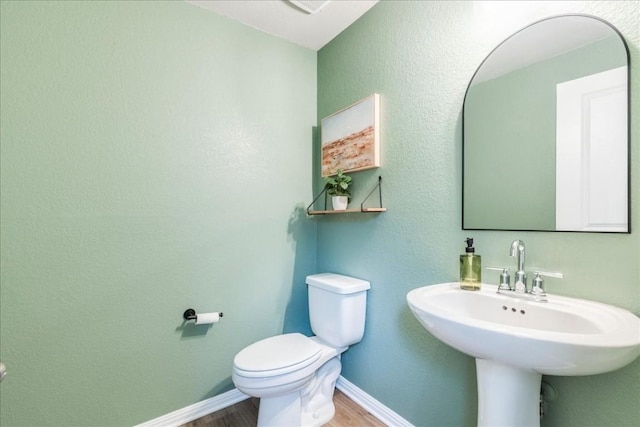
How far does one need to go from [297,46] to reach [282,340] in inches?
75.2

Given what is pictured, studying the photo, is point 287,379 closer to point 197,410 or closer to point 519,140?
point 197,410

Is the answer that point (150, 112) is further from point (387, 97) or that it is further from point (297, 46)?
point (387, 97)

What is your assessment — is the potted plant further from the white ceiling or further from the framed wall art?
the white ceiling

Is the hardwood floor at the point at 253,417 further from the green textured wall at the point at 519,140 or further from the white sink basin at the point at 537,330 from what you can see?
the green textured wall at the point at 519,140

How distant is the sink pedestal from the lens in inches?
34.3

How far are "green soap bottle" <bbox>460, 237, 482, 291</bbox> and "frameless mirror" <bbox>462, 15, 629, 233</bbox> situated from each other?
0.11m

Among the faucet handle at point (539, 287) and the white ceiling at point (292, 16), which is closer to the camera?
the faucet handle at point (539, 287)

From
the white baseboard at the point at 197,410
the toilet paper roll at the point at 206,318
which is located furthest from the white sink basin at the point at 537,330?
the white baseboard at the point at 197,410

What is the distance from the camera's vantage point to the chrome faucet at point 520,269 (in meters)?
0.99

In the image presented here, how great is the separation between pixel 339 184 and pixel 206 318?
1061mm

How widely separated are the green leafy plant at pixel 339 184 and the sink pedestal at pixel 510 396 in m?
1.09

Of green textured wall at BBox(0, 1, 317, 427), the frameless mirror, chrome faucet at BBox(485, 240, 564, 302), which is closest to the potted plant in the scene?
green textured wall at BBox(0, 1, 317, 427)

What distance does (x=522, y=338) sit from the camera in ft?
2.25

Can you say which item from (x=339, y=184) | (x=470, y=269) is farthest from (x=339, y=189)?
(x=470, y=269)
